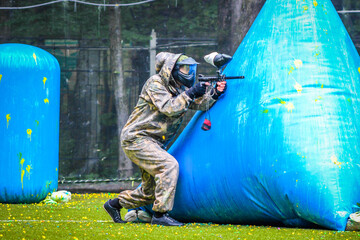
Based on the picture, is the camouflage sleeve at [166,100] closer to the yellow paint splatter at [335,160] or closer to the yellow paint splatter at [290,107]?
the yellow paint splatter at [290,107]

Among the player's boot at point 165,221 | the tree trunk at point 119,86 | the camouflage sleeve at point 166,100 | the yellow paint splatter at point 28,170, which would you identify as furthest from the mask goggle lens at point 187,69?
the tree trunk at point 119,86

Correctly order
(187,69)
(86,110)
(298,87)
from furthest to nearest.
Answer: (86,110), (187,69), (298,87)

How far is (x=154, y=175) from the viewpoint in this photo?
4.50 m

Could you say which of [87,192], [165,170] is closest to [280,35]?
[165,170]

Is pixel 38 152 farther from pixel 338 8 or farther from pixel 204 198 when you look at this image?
pixel 338 8

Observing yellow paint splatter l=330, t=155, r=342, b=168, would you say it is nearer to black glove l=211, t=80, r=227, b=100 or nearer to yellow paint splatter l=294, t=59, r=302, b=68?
yellow paint splatter l=294, t=59, r=302, b=68

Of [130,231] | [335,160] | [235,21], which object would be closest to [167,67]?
[130,231]

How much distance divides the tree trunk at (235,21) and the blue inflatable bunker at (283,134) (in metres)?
4.21

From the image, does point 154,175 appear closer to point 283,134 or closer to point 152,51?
point 283,134

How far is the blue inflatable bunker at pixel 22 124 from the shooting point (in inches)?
267

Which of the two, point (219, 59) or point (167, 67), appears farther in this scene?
point (219, 59)

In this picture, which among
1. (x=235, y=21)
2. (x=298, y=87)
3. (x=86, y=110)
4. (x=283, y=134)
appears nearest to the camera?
(x=283, y=134)

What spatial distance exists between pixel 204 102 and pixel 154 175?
0.70 meters

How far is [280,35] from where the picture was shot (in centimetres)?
444
